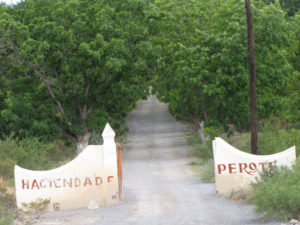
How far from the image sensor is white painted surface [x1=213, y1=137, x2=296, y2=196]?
1922cm

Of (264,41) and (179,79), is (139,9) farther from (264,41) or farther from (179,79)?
(264,41)

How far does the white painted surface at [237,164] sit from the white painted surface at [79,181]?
3386mm

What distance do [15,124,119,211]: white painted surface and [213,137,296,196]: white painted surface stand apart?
133 inches

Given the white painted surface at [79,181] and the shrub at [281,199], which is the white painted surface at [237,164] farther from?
the shrub at [281,199]

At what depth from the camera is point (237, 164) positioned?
1928 cm

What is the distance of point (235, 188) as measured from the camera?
19312mm

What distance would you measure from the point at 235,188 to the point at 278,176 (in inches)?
144

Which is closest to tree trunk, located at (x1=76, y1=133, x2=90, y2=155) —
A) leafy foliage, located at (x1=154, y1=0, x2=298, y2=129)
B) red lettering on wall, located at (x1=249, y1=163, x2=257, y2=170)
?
leafy foliage, located at (x1=154, y1=0, x2=298, y2=129)

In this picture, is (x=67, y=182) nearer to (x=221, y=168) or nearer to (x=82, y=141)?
(x=221, y=168)

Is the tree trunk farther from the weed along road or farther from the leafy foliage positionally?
the leafy foliage

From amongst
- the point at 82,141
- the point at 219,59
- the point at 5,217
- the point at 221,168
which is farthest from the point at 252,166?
the point at 82,141

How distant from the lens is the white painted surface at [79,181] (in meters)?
18.3

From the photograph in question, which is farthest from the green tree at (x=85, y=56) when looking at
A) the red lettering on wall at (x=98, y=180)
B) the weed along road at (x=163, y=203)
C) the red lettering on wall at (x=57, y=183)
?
the red lettering on wall at (x=57, y=183)

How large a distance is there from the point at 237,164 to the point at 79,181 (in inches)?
200
